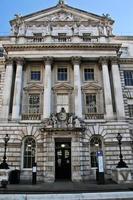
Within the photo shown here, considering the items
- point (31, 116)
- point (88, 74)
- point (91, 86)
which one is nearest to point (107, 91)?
point (91, 86)

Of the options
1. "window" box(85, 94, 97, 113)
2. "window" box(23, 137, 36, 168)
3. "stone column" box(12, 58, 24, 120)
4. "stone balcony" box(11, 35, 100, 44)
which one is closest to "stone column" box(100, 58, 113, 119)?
"window" box(85, 94, 97, 113)

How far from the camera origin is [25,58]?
85.8 ft

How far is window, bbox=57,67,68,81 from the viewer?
26.7m

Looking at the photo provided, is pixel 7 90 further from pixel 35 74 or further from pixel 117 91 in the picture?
pixel 117 91

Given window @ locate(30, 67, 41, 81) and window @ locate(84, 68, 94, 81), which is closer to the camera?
window @ locate(30, 67, 41, 81)

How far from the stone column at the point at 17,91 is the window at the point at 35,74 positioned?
1635 mm

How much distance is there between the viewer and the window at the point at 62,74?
26.7m

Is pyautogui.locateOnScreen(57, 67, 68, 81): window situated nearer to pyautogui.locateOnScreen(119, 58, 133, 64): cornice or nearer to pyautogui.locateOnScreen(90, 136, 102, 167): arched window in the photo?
pyautogui.locateOnScreen(119, 58, 133, 64): cornice

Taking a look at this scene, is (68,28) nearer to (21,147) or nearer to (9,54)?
(9,54)

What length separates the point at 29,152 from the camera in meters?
22.9

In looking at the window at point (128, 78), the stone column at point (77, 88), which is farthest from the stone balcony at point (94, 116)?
the window at point (128, 78)

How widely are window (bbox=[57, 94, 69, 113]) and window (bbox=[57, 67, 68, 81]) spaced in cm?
238

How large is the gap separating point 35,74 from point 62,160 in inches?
433

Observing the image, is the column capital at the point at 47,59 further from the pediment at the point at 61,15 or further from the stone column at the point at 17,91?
the pediment at the point at 61,15
